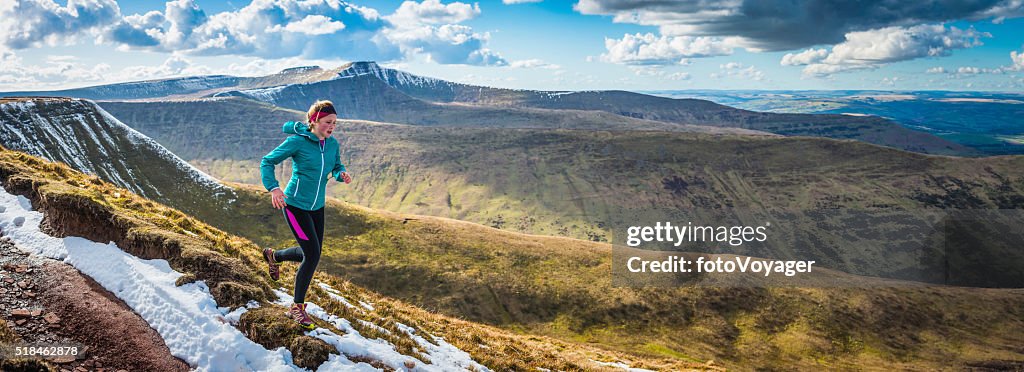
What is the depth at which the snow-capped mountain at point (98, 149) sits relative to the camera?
7888 centimetres

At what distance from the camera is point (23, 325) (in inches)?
377

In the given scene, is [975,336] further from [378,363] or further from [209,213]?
[209,213]

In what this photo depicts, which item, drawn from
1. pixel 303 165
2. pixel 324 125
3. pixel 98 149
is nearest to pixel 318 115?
pixel 324 125

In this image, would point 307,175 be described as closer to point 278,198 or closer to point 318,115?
point 278,198

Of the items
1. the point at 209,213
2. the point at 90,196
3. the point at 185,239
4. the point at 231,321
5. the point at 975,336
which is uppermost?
the point at 90,196

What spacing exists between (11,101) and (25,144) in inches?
648

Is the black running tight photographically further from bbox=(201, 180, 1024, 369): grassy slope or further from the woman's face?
bbox=(201, 180, 1024, 369): grassy slope

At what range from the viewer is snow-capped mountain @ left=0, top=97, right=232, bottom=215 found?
78.9m

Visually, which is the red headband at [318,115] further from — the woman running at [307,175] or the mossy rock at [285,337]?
the mossy rock at [285,337]

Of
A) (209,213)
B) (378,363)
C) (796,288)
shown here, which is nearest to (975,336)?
(796,288)

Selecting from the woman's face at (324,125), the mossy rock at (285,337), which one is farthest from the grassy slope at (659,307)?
the woman's face at (324,125)

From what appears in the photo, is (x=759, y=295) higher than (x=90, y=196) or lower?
lower

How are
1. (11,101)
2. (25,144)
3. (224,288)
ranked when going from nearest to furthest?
(224,288), (25,144), (11,101)

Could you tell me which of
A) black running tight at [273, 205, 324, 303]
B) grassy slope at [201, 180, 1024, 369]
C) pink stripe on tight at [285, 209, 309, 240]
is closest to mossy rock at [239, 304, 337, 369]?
black running tight at [273, 205, 324, 303]
